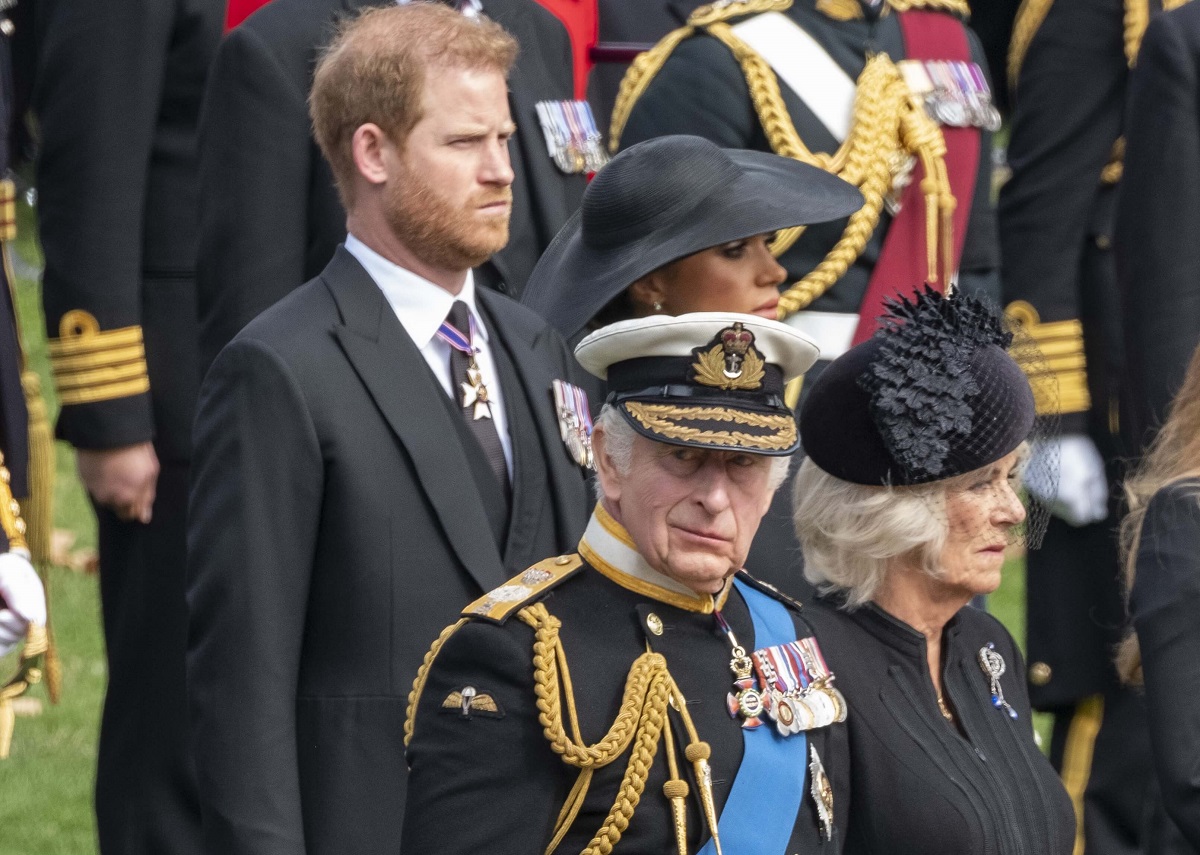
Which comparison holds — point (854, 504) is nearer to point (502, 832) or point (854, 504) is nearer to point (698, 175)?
point (698, 175)

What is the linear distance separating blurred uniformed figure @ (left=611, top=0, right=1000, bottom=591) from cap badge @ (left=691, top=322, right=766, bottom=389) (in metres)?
1.61

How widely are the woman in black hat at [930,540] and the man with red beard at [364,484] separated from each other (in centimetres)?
52

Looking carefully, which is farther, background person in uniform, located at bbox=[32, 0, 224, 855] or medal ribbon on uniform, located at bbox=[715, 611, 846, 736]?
background person in uniform, located at bbox=[32, 0, 224, 855]

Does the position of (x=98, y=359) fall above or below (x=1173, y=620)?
above

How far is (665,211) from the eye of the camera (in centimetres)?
448

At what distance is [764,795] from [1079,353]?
296 centimetres

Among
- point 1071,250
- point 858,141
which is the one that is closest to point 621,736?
point 858,141

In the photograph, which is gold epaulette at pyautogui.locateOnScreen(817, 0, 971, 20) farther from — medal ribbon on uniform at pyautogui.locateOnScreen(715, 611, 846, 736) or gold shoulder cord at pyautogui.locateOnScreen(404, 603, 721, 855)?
gold shoulder cord at pyautogui.locateOnScreen(404, 603, 721, 855)

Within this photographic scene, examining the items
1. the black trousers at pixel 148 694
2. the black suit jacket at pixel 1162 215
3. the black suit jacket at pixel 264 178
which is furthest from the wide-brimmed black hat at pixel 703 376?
the black trousers at pixel 148 694

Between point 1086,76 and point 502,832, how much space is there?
349 centimetres

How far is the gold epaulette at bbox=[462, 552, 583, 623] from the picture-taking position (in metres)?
3.54

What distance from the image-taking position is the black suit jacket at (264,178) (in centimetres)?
508

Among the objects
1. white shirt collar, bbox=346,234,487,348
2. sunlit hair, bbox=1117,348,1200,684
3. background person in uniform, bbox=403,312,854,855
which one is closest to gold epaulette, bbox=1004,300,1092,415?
sunlit hair, bbox=1117,348,1200,684

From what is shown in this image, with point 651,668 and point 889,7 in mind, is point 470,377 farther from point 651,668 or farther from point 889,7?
point 889,7
